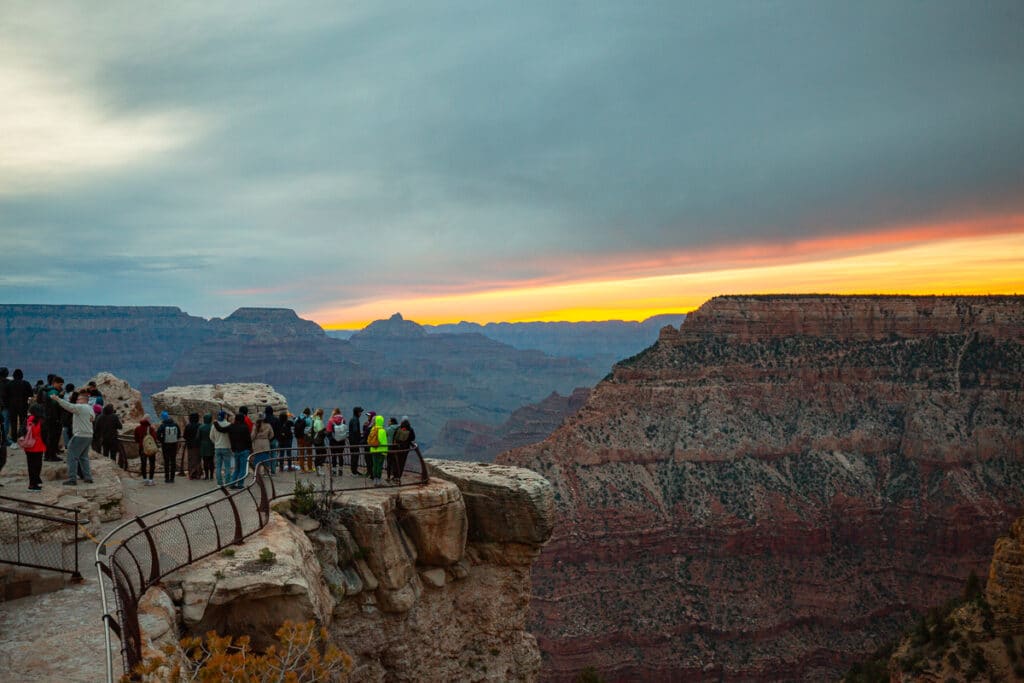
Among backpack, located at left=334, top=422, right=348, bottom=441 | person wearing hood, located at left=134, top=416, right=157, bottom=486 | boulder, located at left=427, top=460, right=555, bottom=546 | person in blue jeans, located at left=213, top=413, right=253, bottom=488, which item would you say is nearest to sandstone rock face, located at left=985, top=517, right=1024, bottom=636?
boulder, located at left=427, top=460, right=555, bottom=546

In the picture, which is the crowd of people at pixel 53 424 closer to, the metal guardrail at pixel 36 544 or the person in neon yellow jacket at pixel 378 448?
the metal guardrail at pixel 36 544

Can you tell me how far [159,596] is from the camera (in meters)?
10.2

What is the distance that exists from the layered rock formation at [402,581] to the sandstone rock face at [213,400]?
685 cm

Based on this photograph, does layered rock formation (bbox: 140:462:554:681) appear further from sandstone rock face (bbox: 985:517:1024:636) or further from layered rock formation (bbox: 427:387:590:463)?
layered rock formation (bbox: 427:387:590:463)

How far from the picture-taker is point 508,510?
16.5m

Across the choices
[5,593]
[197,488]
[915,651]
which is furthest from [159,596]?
[915,651]

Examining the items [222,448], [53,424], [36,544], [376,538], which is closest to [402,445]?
[376,538]

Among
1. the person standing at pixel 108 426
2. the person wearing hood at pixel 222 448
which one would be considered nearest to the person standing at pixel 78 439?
the person standing at pixel 108 426

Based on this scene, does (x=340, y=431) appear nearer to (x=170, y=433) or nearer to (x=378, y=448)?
(x=378, y=448)

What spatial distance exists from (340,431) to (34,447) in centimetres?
665

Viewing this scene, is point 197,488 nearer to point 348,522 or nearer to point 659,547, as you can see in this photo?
point 348,522

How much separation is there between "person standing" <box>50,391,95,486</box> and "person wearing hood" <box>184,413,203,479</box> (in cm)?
303

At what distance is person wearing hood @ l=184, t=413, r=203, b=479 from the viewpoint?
1828cm

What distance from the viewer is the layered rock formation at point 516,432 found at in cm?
17000
